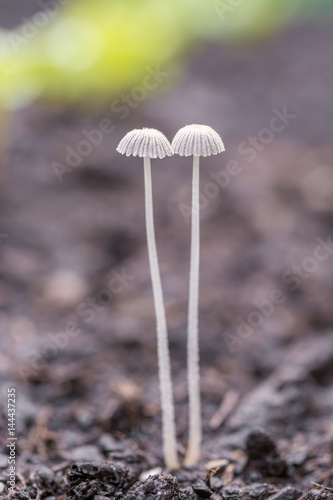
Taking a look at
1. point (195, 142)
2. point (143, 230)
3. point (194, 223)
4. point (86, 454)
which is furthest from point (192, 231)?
point (143, 230)

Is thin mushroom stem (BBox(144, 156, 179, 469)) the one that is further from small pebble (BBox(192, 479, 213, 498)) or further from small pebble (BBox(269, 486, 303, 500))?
small pebble (BBox(269, 486, 303, 500))

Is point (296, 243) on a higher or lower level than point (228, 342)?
higher

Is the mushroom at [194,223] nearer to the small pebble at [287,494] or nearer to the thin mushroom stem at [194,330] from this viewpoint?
the thin mushroom stem at [194,330]

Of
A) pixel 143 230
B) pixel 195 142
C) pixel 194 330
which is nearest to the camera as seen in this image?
pixel 195 142

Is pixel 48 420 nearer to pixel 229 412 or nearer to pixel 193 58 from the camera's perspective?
pixel 229 412

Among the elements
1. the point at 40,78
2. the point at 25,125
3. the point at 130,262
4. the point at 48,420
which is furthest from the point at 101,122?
the point at 48,420

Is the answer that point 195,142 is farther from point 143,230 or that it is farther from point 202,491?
point 143,230
